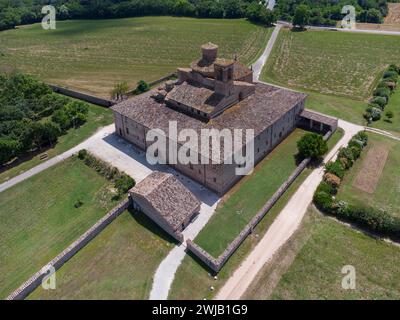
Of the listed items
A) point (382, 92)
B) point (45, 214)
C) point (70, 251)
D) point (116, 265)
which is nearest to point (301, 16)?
point (382, 92)

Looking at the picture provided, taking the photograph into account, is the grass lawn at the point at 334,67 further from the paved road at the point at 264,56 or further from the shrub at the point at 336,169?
the shrub at the point at 336,169

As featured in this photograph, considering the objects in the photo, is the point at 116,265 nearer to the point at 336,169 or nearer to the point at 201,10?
the point at 336,169

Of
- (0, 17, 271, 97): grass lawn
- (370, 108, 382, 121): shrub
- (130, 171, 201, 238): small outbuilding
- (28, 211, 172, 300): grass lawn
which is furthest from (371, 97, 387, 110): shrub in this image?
(28, 211, 172, 300): grass lawn

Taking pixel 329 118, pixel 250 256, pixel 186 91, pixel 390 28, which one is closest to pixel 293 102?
pixel 329 118

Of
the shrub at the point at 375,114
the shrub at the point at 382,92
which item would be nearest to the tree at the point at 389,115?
the shrub at the point at 375,114

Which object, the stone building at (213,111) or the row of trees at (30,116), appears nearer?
the stone building at (213,111)

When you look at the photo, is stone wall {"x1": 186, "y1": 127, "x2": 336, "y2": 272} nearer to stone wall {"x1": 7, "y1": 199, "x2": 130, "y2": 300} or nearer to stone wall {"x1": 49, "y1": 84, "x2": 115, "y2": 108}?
stone wall {"x1": 7, "y1": 199, "x2": 130, "y2": 300}
